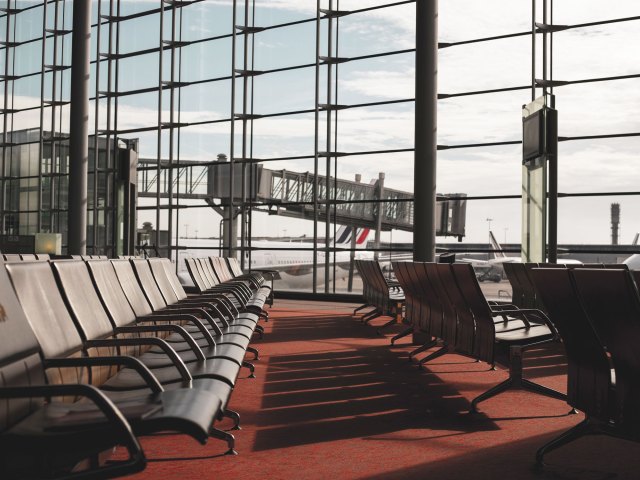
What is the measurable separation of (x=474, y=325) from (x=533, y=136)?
442 centimetres

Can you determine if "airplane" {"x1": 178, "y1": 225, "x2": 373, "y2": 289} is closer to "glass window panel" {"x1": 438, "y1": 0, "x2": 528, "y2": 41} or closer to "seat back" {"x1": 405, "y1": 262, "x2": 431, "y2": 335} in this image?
"glass window panel" {"x1": 438, "y1": 0, "x2": 528, "y2": 41}

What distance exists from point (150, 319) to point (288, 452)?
39.2 inches

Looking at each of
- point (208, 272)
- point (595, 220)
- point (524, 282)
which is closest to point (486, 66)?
point (595, 220)

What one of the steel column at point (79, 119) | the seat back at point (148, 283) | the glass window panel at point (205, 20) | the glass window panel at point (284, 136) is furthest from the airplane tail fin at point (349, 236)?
the seat back at point (148, 283)

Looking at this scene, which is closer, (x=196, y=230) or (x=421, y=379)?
(x=421, y=379)

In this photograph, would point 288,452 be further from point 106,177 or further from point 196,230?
point 106,177

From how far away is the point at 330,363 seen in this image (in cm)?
655

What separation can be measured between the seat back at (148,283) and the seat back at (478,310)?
183cm

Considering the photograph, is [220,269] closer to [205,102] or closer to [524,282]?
[524,282]

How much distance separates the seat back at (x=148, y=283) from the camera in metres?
4.75

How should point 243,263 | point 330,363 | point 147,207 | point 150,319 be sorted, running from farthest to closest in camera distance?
1. point 147,207
2. point 243,263
3. point 330,363
4. point 150,319

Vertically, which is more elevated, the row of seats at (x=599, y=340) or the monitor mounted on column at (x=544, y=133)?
the monitor mounted on column at (x=544, y=133)

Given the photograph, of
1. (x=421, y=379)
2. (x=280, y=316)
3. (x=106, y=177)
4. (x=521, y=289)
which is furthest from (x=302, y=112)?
(x=421, y=379)

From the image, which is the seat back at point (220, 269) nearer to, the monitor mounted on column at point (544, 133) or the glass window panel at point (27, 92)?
the monitor mounted on column at point (544, 133)
